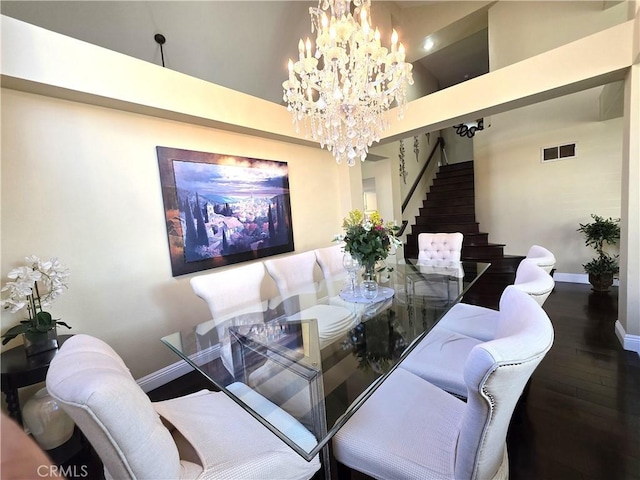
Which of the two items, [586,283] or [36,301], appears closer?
[36,301]

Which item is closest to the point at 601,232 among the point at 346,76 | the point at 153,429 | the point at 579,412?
the point at 579,412

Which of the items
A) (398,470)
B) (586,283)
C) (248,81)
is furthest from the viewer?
(586,283)

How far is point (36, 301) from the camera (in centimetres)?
164

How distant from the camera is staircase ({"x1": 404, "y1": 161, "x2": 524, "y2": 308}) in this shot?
405cm

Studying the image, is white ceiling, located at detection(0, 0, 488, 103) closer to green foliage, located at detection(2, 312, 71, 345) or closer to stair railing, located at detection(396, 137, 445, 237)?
green foliage, located at detection(2, 312, 71, 345)

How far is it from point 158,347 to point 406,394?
209 centimetres

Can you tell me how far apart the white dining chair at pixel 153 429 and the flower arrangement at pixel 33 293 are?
1036mm

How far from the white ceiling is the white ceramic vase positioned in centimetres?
251

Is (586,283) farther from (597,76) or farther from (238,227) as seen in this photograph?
(238,227)

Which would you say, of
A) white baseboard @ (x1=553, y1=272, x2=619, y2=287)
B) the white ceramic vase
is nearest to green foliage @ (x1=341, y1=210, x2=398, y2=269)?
the white ceramic vase

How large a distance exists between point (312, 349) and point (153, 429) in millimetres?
861

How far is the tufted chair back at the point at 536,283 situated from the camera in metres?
1.18

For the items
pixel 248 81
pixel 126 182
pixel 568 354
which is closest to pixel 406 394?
pixel 568 354

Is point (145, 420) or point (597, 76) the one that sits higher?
point (597, 76)
